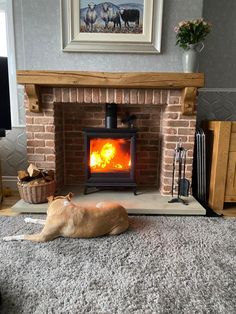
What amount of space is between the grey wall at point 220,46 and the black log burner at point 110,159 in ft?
3.87

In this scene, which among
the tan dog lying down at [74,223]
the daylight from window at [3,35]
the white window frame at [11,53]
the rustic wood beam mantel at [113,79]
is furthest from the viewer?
the daylight from window at [3,35]

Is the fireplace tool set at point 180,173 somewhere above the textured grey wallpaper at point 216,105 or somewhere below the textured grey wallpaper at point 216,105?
below

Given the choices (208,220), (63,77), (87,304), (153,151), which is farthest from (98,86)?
(87,304)

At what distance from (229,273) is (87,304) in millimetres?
765

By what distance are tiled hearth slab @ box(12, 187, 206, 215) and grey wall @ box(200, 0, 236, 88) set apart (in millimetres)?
1380

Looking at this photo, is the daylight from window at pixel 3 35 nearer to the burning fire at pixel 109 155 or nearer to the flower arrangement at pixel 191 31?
the burning fire at pixel 109 155

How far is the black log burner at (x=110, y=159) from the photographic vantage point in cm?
212

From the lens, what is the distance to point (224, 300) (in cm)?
102

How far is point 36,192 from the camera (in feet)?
6.21

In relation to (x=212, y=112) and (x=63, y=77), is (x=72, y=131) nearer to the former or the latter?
(x=63, y=77)

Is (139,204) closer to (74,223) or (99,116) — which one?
(74,223)

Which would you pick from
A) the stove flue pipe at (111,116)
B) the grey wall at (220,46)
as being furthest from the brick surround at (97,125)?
the grey wall at (220,46)

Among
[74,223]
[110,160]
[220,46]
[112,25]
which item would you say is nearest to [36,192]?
[74,223]

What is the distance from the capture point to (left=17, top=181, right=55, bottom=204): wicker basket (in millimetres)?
1877
